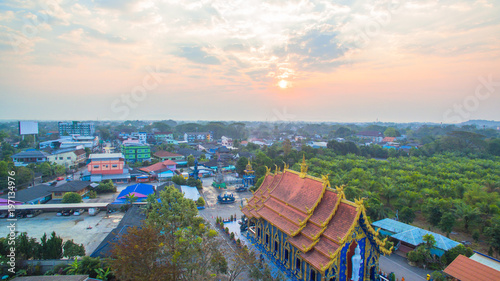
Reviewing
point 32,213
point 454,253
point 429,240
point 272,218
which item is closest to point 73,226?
point 32,213

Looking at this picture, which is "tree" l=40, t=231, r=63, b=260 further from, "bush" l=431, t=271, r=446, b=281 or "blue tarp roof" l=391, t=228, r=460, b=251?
"blue tarp roof" l=391, t=228, r=460, b=251

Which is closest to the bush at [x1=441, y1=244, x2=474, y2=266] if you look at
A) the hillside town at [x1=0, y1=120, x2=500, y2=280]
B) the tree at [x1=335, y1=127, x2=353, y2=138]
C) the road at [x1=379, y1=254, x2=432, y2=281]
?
the hillside town at [x1=0, y1=120, x2=500, y2=280]

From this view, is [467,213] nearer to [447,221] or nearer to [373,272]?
[447,221]

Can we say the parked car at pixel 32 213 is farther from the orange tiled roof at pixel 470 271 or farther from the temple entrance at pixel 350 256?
the orange tiled roof at pixel 470 271

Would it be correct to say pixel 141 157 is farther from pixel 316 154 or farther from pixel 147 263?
pixel 147 263

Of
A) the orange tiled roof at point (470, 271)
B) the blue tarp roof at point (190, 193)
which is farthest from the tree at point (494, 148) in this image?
the blue tarp roof at point (190, 193)

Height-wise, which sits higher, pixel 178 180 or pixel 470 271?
pixel 470 271
